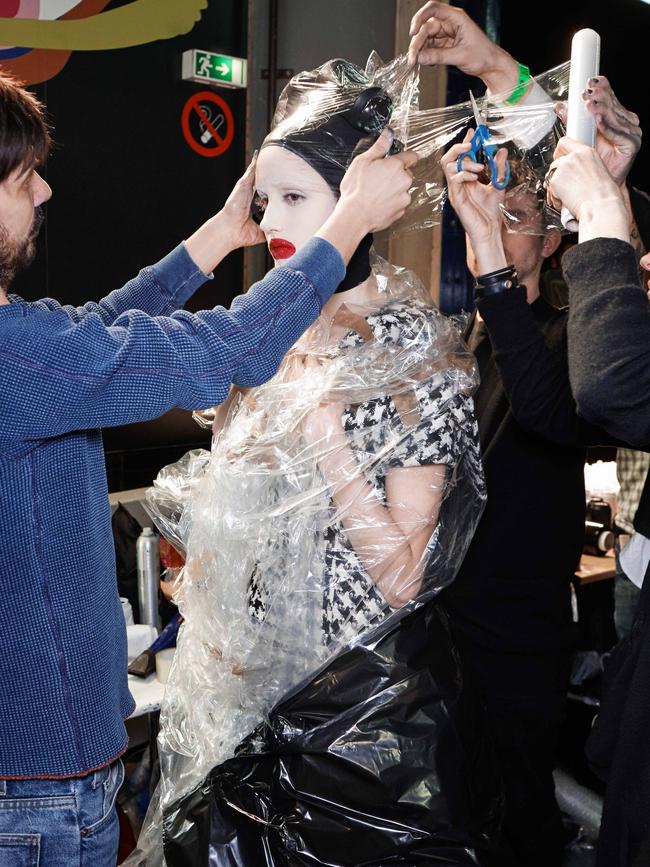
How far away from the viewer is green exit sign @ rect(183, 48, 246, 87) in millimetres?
3340

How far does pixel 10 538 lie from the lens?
103 centimetres

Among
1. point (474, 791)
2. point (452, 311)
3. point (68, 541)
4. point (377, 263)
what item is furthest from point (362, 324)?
point (452, 311)

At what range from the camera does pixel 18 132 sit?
1041mm

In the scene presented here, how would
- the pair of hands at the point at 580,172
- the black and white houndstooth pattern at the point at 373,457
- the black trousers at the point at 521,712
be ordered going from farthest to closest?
the black trousers at the point at 521,712 < the black and white houndstooth pattern at the point at 373,457 < the pair of hands at the point at 580,172

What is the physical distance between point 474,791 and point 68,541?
25.6 inches

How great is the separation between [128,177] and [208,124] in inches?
17.2

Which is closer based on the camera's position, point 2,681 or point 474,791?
point 2,681

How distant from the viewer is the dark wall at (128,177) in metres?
3.15

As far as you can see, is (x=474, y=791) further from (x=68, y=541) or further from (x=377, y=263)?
(x=377, y=263)

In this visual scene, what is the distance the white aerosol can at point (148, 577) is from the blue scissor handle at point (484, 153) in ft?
3.90

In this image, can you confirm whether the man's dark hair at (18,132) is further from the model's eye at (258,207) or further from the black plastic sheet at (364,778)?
the black plastic sheet at (364,778)

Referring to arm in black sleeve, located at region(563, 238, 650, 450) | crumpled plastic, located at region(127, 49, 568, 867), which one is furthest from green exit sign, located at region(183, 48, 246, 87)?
arm in black sleeve, located at region(563, 238, 650, 450)

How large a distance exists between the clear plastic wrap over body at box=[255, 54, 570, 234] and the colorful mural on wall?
1.98 metres

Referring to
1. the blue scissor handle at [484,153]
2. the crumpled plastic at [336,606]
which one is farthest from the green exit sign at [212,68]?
the blue scissor handle at [484,153]
